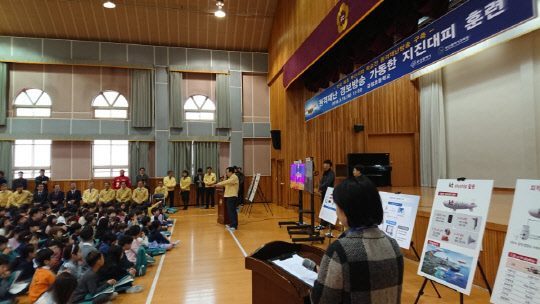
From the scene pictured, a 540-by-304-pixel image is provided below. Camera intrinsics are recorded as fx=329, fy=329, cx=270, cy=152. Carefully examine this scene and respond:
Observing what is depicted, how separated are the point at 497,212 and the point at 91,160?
1171 cm

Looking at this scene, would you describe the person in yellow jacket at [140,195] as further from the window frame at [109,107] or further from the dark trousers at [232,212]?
the dark trousers at [232,212]

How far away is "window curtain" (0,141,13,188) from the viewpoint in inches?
421

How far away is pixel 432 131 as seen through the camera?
9.88 m

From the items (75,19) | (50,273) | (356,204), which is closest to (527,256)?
(356,204)

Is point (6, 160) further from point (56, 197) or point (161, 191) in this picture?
point (161, 191)

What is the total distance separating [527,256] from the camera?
186cm

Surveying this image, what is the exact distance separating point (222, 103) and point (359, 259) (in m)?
11.8

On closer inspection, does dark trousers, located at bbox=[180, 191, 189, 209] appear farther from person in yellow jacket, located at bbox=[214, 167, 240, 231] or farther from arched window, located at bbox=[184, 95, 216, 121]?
person in yellow jacket, located at bbox=[214, 167, 240, 231]

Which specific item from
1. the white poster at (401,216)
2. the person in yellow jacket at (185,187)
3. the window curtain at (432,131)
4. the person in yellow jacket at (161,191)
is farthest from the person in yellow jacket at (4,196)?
the window curtain at (432,131)

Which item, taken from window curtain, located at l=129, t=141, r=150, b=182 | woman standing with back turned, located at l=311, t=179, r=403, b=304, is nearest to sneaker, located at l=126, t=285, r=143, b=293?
woman standing with back turned, located at l=311, t=179, r=403, b=304

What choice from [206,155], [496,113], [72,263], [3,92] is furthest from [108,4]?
[496,113]

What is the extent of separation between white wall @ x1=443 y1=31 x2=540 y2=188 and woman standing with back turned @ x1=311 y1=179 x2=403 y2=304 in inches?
303

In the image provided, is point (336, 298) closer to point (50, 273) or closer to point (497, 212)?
point (50, 273)

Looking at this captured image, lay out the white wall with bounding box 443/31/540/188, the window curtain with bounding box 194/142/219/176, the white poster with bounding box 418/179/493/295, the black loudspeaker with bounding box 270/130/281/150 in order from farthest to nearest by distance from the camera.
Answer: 1. the window curtain with bounding box 194/142/219/176
2. the black loudspeaker with bounding box 270/130/281/150
3. the white wall with bounding box 443/31/540/188
4. the white poster with bounding box 418/179/493/295
